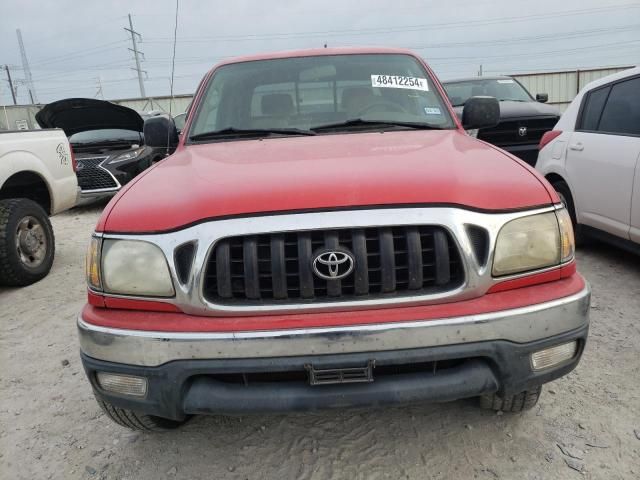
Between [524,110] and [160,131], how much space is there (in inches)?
216

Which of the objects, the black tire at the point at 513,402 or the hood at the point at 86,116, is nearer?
the black tire at the point at 513,402

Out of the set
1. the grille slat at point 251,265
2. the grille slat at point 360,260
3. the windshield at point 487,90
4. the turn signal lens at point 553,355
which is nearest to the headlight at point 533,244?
the turn signal lens at point 553,355

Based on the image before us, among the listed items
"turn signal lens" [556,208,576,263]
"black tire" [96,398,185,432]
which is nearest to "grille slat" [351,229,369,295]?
"turn signal lens" [556,208,576,263]

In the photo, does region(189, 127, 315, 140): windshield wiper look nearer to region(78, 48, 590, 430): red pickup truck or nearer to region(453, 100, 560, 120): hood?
region(78, 48, 590, 430): red pickup truck

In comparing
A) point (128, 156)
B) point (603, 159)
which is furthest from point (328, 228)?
point (128, 156)

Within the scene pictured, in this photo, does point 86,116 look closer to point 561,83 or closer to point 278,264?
point 278,264

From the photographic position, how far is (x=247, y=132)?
112 inches

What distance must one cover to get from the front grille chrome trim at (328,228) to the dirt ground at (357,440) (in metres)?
0.57

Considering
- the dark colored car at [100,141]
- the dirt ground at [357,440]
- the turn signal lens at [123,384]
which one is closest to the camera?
the turn signal lens at [123,384]

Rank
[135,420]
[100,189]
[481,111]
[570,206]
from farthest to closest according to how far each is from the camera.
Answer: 1. [100,189]
2. [570,206]
3. [481,111]
4. [135,420]

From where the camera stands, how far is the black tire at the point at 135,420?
210cm

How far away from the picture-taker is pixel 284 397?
171cm

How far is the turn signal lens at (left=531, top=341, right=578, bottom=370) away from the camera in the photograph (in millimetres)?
1787

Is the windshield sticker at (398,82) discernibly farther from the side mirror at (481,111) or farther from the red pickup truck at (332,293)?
the red pickup truck at (332,293)
